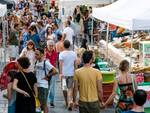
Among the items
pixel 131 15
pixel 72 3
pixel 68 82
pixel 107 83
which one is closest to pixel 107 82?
pixel 107 83

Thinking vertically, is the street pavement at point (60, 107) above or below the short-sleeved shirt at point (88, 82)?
below

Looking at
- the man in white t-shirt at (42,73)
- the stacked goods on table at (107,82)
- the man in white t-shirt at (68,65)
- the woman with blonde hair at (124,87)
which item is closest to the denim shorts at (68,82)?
the man in white t-shirt at (68,65)

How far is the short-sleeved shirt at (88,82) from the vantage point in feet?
30.7

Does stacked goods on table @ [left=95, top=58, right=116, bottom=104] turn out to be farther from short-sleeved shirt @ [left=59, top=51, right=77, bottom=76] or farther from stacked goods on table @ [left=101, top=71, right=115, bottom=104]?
short-sleeved shirt @ [left=59, top=51, right=77, bottom=76]

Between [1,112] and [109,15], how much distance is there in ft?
11.4

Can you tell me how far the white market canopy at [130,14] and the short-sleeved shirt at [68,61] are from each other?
4.11 ft

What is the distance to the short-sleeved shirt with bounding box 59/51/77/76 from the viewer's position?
495 inches

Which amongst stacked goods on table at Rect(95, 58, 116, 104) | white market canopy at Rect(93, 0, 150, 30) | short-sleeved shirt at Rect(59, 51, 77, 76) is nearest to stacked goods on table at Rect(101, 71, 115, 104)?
stacked goods on table at Rect(95, 58, 116, 104)

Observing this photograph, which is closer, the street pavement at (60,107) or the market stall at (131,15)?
the market stall at (131,15)

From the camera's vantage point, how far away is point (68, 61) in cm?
1260

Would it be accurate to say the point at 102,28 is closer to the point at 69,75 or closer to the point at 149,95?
the point at 69,75

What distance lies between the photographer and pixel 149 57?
1249 cm

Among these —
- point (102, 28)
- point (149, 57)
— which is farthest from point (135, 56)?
point (102, 28)

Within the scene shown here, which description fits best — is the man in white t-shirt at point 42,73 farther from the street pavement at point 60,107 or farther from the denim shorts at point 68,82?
the street pavement at point 60,107
